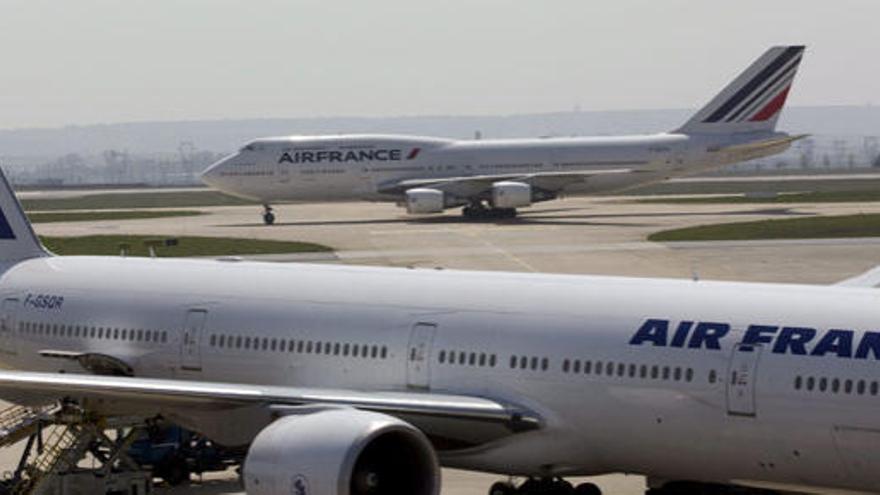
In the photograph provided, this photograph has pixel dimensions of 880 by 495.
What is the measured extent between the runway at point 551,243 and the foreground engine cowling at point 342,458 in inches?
215

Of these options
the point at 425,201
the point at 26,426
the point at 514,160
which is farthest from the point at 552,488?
the point at 514,160

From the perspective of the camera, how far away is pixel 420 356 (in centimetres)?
2464

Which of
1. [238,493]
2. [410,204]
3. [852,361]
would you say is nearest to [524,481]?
[238,493]

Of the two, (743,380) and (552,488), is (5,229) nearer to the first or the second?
(552,488)

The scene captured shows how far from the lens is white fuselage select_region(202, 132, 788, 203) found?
98.9m

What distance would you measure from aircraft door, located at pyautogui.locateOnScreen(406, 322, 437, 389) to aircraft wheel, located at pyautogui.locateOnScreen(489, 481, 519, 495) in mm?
1885

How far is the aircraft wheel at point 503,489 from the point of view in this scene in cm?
2475

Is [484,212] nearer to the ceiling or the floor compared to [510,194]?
nearer to the floor

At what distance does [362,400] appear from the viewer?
23.3m

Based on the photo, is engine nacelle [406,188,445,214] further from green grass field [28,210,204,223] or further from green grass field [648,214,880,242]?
green grass field [28,210,204,223]

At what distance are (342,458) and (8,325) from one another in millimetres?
11550

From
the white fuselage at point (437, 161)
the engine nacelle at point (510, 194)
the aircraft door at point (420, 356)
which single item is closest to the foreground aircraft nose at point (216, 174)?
the white fuselage at point (437, 161)

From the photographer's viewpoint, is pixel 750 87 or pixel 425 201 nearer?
pixel 425 201

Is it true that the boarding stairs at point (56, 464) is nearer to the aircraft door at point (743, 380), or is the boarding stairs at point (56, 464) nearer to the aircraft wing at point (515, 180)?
the aircraft door at point (743, 380)
